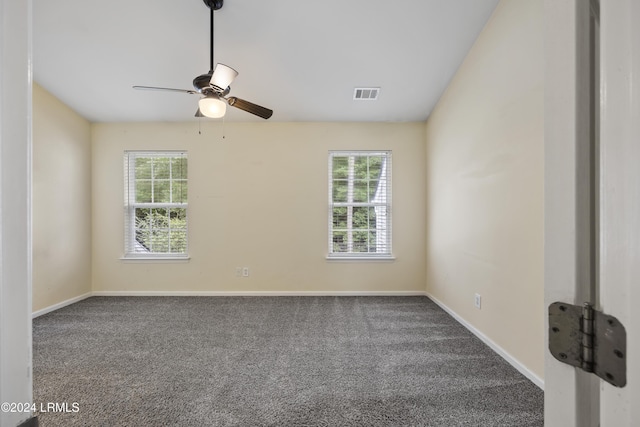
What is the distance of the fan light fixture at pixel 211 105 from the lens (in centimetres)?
236

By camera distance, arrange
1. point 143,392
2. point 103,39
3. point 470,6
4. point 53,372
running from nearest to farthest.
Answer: point 143,392, point 53,372, point 470,6, point 103,39

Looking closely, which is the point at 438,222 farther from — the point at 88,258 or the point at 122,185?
the point at 88,258

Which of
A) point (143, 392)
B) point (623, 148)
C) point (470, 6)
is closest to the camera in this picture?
point (623, 148)

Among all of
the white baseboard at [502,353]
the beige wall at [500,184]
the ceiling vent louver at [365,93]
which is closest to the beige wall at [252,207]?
the ceiling vent louver at [365,93]

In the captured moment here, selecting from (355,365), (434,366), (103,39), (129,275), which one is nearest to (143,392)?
(355,365)

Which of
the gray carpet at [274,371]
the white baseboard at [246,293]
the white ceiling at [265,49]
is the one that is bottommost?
the gray carpet at [274,371]

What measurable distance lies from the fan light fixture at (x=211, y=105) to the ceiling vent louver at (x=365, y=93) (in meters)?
1.77

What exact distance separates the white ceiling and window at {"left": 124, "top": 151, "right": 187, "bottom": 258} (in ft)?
2.45

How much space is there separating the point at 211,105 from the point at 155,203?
2.57 metres

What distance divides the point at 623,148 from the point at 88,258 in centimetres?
536

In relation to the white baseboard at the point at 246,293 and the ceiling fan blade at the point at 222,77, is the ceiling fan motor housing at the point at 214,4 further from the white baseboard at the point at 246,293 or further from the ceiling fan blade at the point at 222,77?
the white baseboard at the point at 246,293

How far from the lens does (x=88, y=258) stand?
13.6 feet

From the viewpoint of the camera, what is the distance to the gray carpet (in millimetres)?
1667

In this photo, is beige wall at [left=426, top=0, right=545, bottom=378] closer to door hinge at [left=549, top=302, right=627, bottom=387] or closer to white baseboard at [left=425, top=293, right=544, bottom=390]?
white baseboard at [left=425, top=293, right=544, bottom=390]
